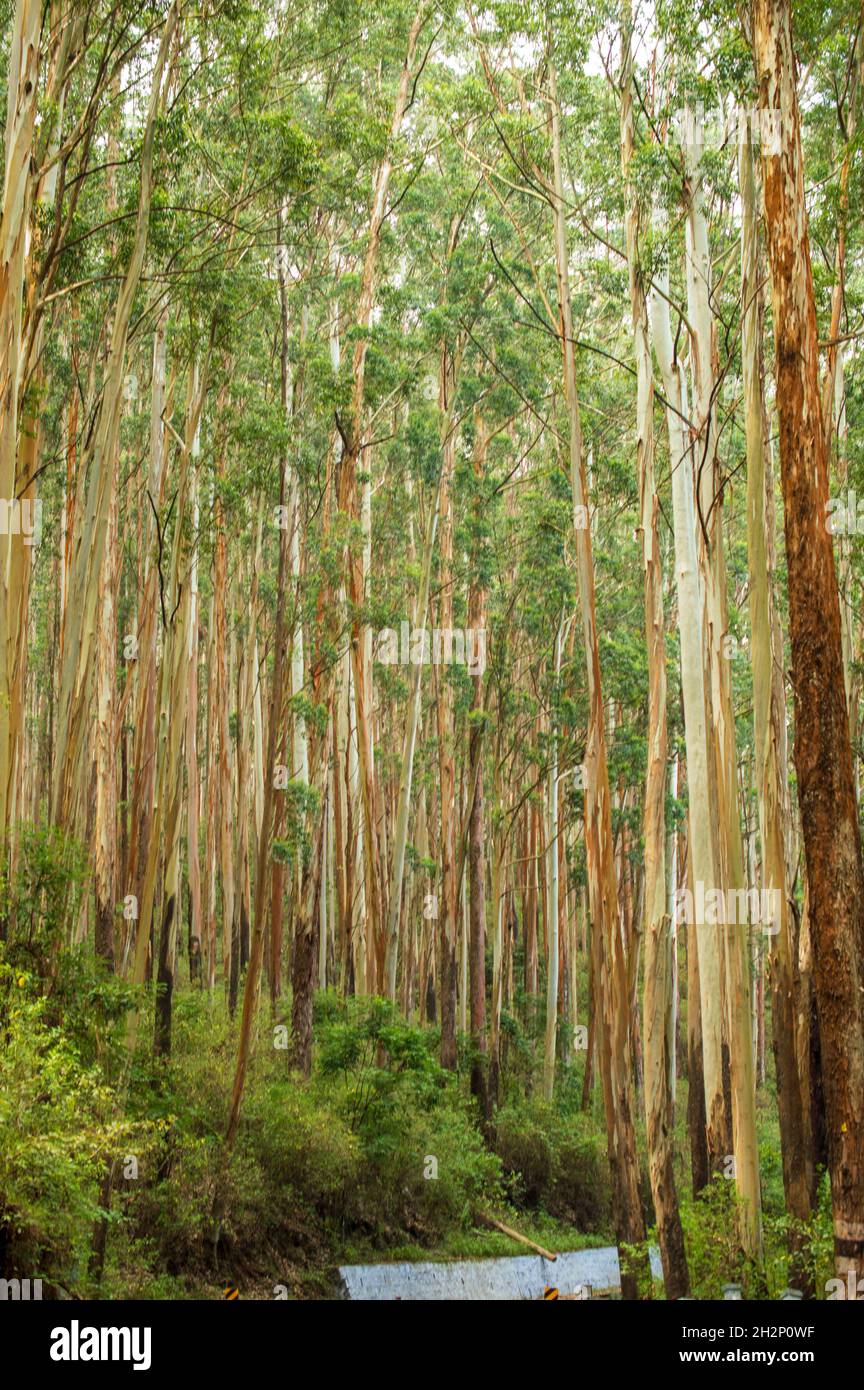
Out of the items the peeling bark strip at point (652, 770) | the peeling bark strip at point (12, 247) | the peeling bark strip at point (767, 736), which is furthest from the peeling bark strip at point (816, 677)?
the peeling bark strip at point (12, 247)

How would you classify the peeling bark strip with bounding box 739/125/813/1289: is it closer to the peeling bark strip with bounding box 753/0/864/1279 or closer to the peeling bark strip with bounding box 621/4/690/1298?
the peeling bark strip with bounding box 621/4/690/1298

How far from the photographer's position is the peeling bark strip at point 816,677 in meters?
6.83

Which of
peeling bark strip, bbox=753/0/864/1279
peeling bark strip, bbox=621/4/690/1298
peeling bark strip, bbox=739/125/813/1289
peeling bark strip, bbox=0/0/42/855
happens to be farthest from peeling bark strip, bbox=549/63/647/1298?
peeling bark strip, bbox=0/0/42/855

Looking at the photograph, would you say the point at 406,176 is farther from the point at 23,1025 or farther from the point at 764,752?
the point at 23,1025

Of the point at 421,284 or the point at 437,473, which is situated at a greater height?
the point at 421,284

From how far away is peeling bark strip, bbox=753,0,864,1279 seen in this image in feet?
22.4

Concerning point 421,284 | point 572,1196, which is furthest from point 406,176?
point 572,1196

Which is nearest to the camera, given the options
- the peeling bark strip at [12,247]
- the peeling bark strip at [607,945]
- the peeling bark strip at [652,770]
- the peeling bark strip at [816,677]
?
the peeling bark strip at [816,677]

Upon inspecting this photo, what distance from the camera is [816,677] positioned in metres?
7.10

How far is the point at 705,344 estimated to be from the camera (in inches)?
480

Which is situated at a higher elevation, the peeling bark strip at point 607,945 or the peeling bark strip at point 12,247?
the peeling bark strip at point 12,247

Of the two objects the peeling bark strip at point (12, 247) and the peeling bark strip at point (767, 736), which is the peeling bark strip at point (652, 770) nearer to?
the peeling bark strip at point (767, 736)
